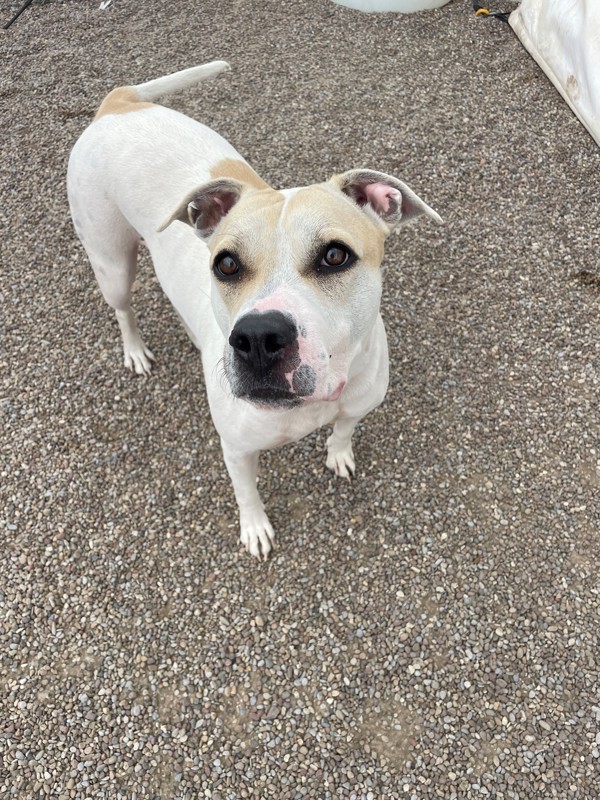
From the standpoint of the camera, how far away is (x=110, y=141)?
3.14 meters

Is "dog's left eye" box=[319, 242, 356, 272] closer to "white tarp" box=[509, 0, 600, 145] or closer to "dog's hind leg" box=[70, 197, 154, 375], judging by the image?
"dog's hind leg" box=[70, 197, 154, 375]

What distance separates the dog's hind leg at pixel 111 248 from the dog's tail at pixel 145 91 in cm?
61

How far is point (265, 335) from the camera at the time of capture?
73.7 inches

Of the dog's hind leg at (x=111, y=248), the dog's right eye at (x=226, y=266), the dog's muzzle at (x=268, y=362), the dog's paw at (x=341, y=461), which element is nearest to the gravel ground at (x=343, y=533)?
the dog's paw at (x=341, y=461)

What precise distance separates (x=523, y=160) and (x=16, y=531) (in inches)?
213

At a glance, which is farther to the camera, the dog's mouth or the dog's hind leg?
the dog's hind leg

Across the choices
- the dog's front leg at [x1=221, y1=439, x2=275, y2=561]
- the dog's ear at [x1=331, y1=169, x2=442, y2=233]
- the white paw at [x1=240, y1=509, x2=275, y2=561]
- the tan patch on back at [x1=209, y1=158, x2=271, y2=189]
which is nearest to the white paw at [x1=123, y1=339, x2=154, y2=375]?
the dog's front leg at [x1=221, y1=439, x2=275, y2=561]

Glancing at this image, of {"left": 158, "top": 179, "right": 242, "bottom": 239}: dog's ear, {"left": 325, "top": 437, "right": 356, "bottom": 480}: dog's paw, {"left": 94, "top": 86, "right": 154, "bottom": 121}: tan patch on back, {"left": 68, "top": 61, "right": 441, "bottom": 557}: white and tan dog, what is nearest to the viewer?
{"left": 68, "top": 61, "right": 441, "bottom": 557}: white and tan dog

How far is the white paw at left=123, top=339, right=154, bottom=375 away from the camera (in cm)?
420

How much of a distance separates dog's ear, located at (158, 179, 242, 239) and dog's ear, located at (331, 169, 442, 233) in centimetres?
46

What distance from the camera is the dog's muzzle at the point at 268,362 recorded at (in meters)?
1.88

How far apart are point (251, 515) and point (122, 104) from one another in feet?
8.40

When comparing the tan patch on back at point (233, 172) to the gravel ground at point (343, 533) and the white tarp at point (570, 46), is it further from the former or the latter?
the white tarp at point (570, 46)

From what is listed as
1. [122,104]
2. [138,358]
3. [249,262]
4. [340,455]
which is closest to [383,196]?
[249,262]
